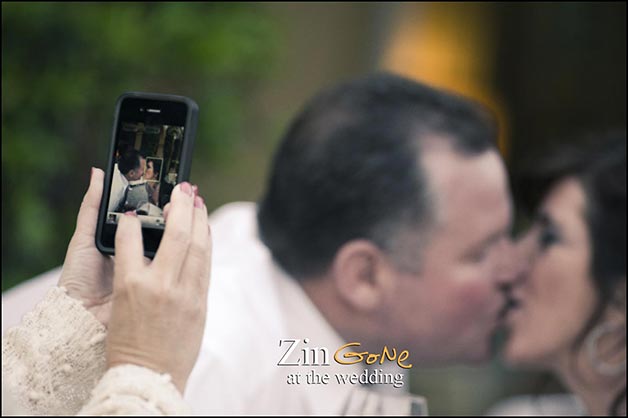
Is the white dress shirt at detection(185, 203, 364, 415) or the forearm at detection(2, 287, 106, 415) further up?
the forearm at detection(2, 287, 106, 415)

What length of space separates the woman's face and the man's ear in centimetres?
24

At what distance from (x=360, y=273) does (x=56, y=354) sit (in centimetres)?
83

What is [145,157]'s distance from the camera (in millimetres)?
598

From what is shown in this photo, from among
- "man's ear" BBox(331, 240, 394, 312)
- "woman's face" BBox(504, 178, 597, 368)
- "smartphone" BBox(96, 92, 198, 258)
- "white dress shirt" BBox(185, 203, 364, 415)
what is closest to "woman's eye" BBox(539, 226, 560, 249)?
"woman's face" BBox(504, 178, 597, 368)

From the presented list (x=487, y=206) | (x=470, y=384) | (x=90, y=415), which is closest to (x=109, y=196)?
(x=90, y=415)

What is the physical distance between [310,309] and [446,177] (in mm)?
305

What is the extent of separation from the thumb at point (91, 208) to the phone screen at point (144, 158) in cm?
1

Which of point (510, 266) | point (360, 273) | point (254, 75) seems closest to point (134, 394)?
point (360, 273)

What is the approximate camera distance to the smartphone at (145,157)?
58 cm

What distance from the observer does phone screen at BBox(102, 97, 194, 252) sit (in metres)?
0.58

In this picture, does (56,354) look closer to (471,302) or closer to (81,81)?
(471,302)

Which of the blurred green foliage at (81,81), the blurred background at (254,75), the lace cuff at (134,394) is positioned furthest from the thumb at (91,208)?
the blurred green foliage at (81,81)

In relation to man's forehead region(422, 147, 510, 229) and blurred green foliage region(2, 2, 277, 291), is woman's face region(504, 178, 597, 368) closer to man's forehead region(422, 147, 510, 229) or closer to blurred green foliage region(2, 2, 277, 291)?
man's forehead region(422, 147, 510, 229)

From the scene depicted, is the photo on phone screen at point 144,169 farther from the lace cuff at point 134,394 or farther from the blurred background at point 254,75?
the blurred background at point 254,75
